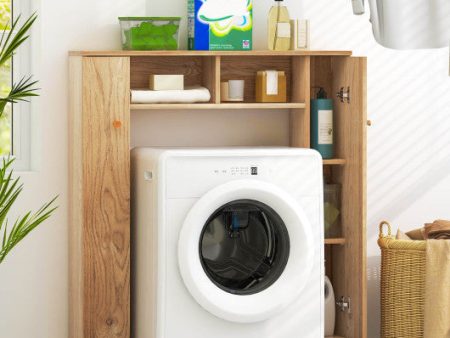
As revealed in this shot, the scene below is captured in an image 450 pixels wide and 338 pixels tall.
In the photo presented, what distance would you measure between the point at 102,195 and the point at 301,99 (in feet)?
3.18

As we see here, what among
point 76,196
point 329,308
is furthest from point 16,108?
point 329,308

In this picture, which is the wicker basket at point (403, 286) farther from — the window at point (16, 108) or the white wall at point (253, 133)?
the window at point (16, 108)

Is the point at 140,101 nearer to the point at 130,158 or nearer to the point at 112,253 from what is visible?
the point at 130,158

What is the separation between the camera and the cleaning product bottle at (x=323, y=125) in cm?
330

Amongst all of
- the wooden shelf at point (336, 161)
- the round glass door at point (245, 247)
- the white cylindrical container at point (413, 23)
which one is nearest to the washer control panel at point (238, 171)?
the round glass door at point (245, 247)

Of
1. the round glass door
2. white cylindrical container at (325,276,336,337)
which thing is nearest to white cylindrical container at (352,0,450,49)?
the round glass door

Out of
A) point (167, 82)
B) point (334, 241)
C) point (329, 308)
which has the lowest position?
point (329, 308)

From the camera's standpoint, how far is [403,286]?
3.14m

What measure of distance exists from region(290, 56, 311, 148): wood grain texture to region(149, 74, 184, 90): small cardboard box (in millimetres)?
537

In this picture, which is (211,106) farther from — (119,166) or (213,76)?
(119,166)

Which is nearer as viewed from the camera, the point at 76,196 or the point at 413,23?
the point at 413,23

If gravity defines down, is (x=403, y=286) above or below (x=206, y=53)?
below

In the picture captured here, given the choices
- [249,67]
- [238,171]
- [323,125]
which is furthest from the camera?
[249,67]

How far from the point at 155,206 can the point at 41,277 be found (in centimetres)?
85
